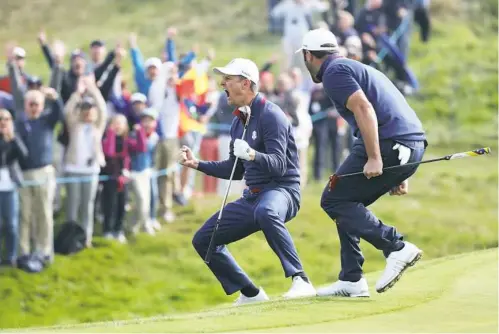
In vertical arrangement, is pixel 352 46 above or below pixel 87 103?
below

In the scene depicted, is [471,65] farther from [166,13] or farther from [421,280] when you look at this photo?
[421,280]

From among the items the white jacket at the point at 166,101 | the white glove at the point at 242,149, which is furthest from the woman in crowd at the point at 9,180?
the white glove at the point at 242,149

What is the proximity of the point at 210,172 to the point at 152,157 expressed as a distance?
7.55 m

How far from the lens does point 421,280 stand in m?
12.2

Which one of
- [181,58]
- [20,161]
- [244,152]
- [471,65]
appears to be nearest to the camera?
[244,152]

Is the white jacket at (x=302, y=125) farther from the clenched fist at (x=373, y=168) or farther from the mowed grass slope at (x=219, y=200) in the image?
the clenched fist at (x=373, y=168)

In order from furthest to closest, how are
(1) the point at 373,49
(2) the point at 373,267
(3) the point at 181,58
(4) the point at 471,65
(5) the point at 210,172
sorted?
(4) the point at 471,65, (1) the point at 373,49, (3) the point at 181,58, (2) the point at 373,267, (5) the point at 210,172

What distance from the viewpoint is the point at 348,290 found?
11070 mm

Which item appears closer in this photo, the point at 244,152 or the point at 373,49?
the point at 244,152

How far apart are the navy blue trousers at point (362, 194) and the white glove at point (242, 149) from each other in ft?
2.16

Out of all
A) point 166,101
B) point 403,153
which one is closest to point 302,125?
point 166,101

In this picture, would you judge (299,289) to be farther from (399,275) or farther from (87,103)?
(87,103)

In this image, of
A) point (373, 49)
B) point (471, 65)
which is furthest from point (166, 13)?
point (373, 49)

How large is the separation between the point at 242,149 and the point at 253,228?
0.84m
